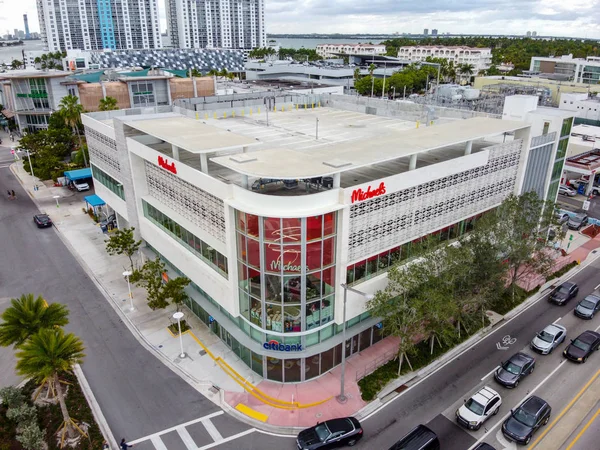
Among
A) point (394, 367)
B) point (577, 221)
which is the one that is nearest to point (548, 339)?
point (394, 367)

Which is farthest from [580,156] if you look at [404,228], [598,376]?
[404,228]

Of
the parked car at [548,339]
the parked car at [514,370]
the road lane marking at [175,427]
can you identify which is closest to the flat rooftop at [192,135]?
the road lane marking at [175,427]

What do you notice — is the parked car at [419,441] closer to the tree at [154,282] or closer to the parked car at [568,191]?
the tree at [154,282]

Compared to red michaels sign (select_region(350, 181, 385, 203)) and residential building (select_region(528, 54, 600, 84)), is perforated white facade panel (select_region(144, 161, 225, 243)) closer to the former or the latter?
red michaels sign (select_region(350, 181, 385, 203))

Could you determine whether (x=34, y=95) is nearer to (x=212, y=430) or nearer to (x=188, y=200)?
(x=188, y=200)

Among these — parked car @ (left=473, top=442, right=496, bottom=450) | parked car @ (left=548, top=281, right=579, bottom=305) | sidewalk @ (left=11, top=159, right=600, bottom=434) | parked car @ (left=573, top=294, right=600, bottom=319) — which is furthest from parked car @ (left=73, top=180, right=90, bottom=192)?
parked car @ (left=573, top=294, right=600, bottom=319)

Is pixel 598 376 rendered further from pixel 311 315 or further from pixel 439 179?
pixel 311 315

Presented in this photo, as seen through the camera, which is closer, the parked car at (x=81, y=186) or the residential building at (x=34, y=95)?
the parked car at (x=81, y=186)
